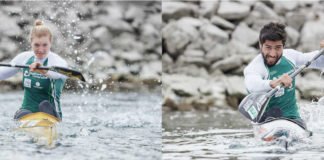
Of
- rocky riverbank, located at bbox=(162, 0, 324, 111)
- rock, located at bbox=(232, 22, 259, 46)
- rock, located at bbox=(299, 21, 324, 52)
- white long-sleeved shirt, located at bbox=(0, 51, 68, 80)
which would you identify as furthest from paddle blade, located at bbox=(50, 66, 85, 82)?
rock, located at bbox=(299, 21, 324, 52)

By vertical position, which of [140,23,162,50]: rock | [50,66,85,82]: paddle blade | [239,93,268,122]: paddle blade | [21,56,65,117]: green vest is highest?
[140,23,162,50]: rock

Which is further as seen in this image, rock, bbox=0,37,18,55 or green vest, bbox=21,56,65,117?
rock, bbox=0,37,18,55

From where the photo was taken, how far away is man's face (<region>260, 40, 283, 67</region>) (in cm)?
415

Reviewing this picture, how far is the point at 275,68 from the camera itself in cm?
425

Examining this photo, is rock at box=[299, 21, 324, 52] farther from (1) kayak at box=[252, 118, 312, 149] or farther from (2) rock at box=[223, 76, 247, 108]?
(1) kayak at box=[252, 118, 312, 149]

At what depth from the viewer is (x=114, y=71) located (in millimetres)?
8766

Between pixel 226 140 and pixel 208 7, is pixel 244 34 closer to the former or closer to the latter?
pixel 208 7

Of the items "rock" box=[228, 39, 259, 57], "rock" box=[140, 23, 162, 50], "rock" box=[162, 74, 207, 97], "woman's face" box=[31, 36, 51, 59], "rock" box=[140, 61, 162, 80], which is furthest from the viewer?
"rock" box=[140, 23, 162, 50]

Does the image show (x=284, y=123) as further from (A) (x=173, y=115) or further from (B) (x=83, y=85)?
(B) (x=83, y=85)

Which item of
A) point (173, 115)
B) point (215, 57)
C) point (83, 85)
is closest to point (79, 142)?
point (173, 115)

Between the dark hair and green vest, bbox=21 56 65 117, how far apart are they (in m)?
1.29

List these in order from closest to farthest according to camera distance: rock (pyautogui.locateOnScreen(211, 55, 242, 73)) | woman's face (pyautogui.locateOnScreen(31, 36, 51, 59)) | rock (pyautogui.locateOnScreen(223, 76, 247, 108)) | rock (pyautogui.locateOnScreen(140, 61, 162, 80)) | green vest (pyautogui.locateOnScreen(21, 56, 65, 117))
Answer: woman's face (pyautogui.locateOnScreen(31, 36, 51, 59)) < green vest (pyautogui.locateOnScreen(21, 56, 65, 117)) < rock (pyautogui.locateOnScreen(223, 76, 247, 108)) < rock (pyautogui.locateOnScreen(211, 55, 242, 73)) < rock (pyautogui.locateOnScreen(140, 61, 162, 80))

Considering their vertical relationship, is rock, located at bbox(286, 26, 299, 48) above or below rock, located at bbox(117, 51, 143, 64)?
above

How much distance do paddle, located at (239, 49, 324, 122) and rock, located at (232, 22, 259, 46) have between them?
4.16m
